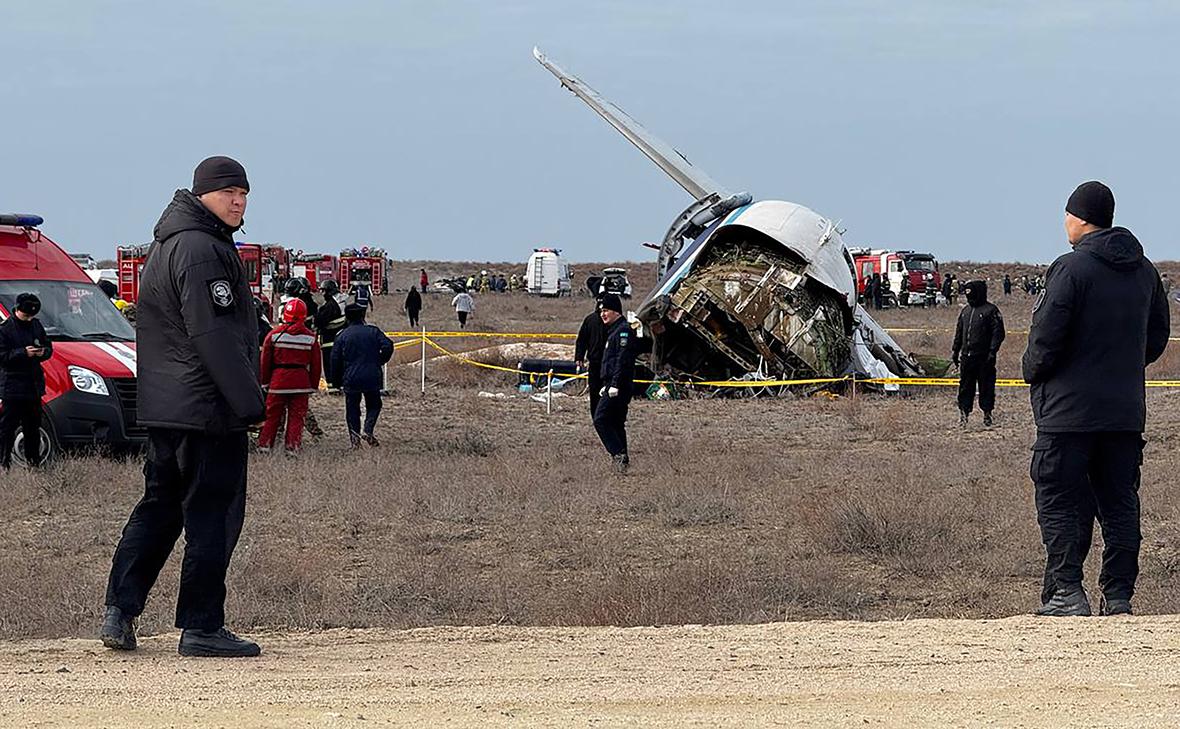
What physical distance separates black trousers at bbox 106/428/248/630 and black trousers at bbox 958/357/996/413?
46.5ft

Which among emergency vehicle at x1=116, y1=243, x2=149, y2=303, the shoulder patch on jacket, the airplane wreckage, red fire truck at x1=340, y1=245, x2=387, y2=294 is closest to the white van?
red fire truck at x1=340, y1=245, x2=387, y2=294

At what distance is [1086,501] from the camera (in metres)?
8.02

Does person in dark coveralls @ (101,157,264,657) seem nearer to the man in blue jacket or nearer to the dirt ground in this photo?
the dirt ground

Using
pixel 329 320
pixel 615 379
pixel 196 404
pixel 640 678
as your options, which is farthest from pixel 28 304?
pixel 640 678

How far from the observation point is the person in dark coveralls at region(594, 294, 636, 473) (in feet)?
50.2

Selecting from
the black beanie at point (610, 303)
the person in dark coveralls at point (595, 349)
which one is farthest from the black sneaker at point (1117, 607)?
the person in dark coveralls at point (595, 349)

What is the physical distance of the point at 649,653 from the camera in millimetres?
6809

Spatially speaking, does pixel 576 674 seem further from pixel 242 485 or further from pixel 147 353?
pixel 147 353

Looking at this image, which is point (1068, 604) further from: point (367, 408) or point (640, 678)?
point (367, 408)

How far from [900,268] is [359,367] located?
185ft

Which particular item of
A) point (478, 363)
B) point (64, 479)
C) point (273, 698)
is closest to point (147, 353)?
point (273, 698)

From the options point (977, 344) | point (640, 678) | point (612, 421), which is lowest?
point (640, 678)

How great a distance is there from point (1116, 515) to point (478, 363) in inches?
854

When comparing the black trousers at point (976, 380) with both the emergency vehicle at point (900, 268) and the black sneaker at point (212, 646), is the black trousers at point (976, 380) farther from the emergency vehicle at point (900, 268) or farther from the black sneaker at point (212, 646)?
the emergency vehicle at point (900, 268)
